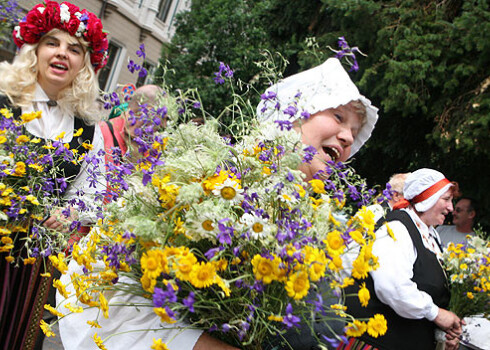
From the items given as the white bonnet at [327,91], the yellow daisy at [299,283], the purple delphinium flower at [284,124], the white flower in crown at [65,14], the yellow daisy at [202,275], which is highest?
the white bonnet at [327,91]

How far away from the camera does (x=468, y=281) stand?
10.4ft

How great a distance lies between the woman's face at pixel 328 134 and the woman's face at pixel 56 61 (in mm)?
1471

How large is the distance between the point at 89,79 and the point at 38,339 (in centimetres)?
143

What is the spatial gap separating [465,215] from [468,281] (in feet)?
8.17

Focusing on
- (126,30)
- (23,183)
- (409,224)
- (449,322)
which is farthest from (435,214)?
(126,30)

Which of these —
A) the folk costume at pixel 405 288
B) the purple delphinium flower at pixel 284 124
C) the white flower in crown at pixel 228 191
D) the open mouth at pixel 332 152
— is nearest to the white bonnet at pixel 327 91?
the open mouth at pixel 332 152

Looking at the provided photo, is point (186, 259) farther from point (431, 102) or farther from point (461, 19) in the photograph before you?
point (431, 102)

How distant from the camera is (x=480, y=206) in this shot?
19.5ft

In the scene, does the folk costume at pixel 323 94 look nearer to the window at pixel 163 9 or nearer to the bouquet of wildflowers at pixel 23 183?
the bouquet of wildflowers at pixel 23 183

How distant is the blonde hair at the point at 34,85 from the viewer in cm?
265

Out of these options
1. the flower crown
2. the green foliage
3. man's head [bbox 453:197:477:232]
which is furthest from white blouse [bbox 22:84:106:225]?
man's head [bbox 453:197:477:232]

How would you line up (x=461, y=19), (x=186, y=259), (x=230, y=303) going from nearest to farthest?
(x=186, y=259) < (x=230, y=303) < (x=461, y=19)

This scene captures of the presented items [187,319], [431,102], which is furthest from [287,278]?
[431,102]

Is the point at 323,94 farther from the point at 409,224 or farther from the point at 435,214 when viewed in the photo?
the point at 435,214
